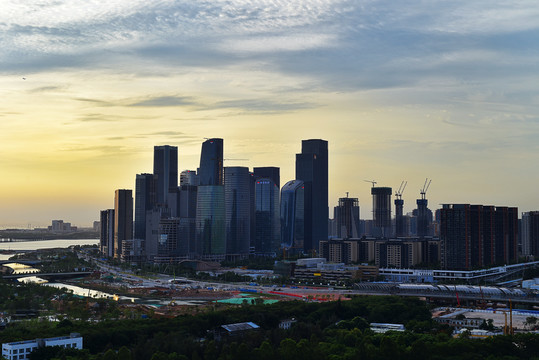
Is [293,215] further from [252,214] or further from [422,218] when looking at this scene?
[422,218]

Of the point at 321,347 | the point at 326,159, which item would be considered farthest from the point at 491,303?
the point at 326,159

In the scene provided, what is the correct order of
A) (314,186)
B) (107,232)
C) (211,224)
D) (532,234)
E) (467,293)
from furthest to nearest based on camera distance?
1. (107,232)
2. (314,186)
3. (211,224)
4. (532,234)
5. (467,293)

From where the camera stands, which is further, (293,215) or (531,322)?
(293,215)

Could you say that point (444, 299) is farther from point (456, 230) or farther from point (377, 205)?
point (377, 205)

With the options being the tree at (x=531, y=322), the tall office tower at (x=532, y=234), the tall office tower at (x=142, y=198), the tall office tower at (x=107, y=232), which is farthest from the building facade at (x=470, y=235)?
the tall office tower at (x=107, y=232)

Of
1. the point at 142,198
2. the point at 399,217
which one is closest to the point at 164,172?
the point at 142,198

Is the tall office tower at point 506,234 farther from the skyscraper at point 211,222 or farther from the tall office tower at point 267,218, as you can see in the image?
the tall office tower at point 267,218
